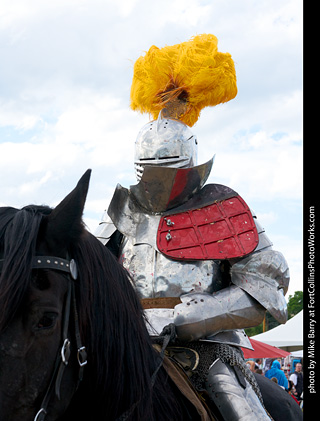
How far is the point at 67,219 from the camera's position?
244 cm

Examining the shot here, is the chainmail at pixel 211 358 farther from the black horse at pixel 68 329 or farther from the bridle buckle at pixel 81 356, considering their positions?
the bridle buckle at pixel 81 356

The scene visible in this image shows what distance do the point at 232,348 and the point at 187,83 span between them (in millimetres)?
2623

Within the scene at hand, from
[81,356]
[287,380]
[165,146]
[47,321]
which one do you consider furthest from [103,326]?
[287,380]

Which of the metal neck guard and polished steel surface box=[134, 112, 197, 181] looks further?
polished steel surface box=[134, 112, 197, 181]

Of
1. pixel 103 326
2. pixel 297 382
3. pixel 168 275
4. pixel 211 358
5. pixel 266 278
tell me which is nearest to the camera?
pixel 103 326

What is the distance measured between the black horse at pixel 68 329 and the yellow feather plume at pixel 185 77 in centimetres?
281

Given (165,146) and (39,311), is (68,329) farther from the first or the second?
(165,146)

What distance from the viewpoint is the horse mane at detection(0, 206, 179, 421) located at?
2465mm

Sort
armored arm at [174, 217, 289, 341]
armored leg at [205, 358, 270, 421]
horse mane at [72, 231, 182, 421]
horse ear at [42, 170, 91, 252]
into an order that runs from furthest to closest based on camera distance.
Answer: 1. armored arm at [174, 217, 289, 341]
2. armored leg at [205, 358, 270, 421]
3. horse mane at [72, 231, 182, 421]
4. horse ear at [42, 170, 91, 252]

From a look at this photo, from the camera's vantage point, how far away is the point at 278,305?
13.2 ft

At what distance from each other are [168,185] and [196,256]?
0.69m

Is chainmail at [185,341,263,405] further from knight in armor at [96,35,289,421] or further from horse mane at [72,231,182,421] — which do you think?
horse mane at [72,231,182,421]

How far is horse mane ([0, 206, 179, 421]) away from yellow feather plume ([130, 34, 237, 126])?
277cm

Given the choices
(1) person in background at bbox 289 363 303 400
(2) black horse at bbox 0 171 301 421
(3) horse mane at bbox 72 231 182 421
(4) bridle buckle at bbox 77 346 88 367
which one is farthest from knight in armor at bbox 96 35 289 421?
(1) person in background at bbox 289 363 303 400
